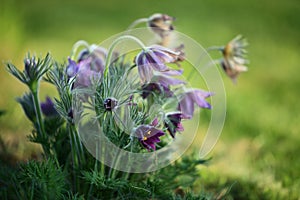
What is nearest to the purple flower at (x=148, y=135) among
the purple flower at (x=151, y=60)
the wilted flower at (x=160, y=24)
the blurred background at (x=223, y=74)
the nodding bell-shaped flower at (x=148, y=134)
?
the nodding bell-shaped flower at (x=148, y=134)

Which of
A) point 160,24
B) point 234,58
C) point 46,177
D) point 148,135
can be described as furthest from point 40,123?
point 234,58

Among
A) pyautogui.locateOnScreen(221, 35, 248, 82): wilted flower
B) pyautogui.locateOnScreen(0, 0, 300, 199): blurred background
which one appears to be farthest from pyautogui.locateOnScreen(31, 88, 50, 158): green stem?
pyautogui.locateOnScreen(221, 35, 248, 82): wilted flower

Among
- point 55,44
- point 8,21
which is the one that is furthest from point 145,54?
point 55,44

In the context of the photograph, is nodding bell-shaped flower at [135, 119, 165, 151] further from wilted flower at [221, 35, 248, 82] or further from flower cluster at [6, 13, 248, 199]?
wilted flower at [221, 35, 248, 82]

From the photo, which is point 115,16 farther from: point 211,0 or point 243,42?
point 243,42

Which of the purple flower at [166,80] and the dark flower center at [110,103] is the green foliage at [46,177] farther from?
the purple flower at [166,80]

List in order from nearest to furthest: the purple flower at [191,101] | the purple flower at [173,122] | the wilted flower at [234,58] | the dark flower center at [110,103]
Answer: the dark flower center at [110,103] < the purple flower at [173,122] < the purple flower at [191,101] < the wilted flower at [234,58]
